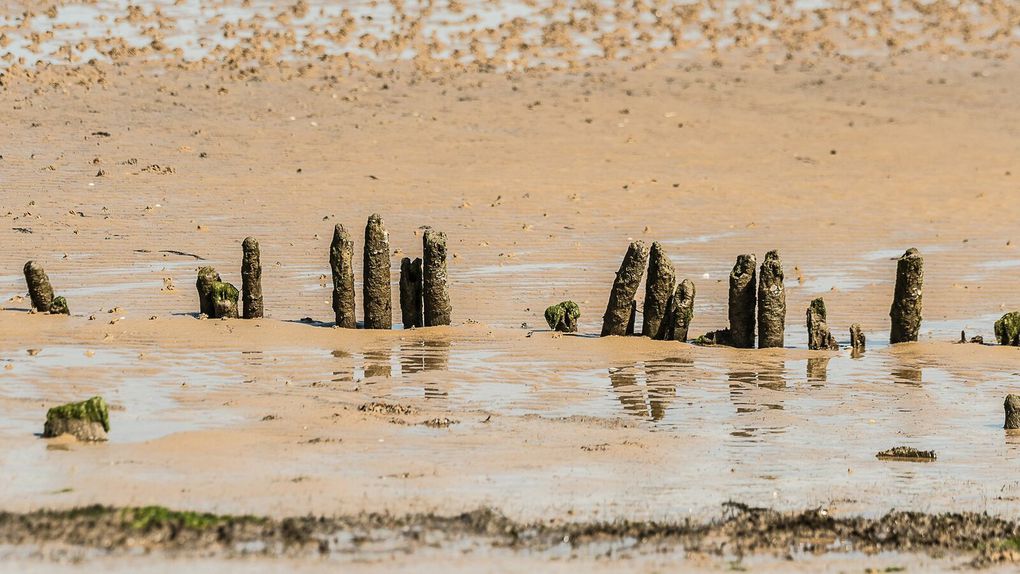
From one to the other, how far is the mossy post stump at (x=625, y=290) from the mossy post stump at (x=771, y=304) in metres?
1.24

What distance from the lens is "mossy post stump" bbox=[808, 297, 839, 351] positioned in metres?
16.4

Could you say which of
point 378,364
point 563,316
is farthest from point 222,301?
point 563,316

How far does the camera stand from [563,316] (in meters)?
16.8

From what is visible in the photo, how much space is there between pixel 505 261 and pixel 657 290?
15.9ft

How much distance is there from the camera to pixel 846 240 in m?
23.6

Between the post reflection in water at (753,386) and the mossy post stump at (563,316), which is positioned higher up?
the mossy post stump at (563,316)

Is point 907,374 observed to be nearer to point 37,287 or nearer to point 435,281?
point 435,281

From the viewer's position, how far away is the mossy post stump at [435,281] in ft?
54.1

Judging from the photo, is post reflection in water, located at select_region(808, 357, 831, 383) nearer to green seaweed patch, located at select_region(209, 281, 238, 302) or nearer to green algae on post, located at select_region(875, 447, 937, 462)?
green algae on post, located at select_region(875, 447, 937, 462)

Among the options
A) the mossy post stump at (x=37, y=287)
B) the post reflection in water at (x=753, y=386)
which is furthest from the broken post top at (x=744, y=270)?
the mossy post stump at (x=37, y=287)

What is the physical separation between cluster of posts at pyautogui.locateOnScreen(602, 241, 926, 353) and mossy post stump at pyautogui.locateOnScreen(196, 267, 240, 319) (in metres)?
3.93

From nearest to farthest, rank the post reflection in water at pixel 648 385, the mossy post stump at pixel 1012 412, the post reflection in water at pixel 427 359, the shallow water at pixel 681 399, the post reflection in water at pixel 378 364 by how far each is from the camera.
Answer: the shallow water at pixel 681 399 < the mossy post stump at pixel 1012 412 < the post reflection in water at pixel 648 385 < the post reflection in water at pixel 427 359 < the post reflection in water at pixel 378 364

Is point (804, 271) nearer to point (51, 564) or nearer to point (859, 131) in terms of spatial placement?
point (859, 131)

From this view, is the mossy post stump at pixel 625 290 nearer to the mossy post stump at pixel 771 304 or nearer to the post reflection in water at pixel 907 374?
the mossy post stump at pixel 771 304
